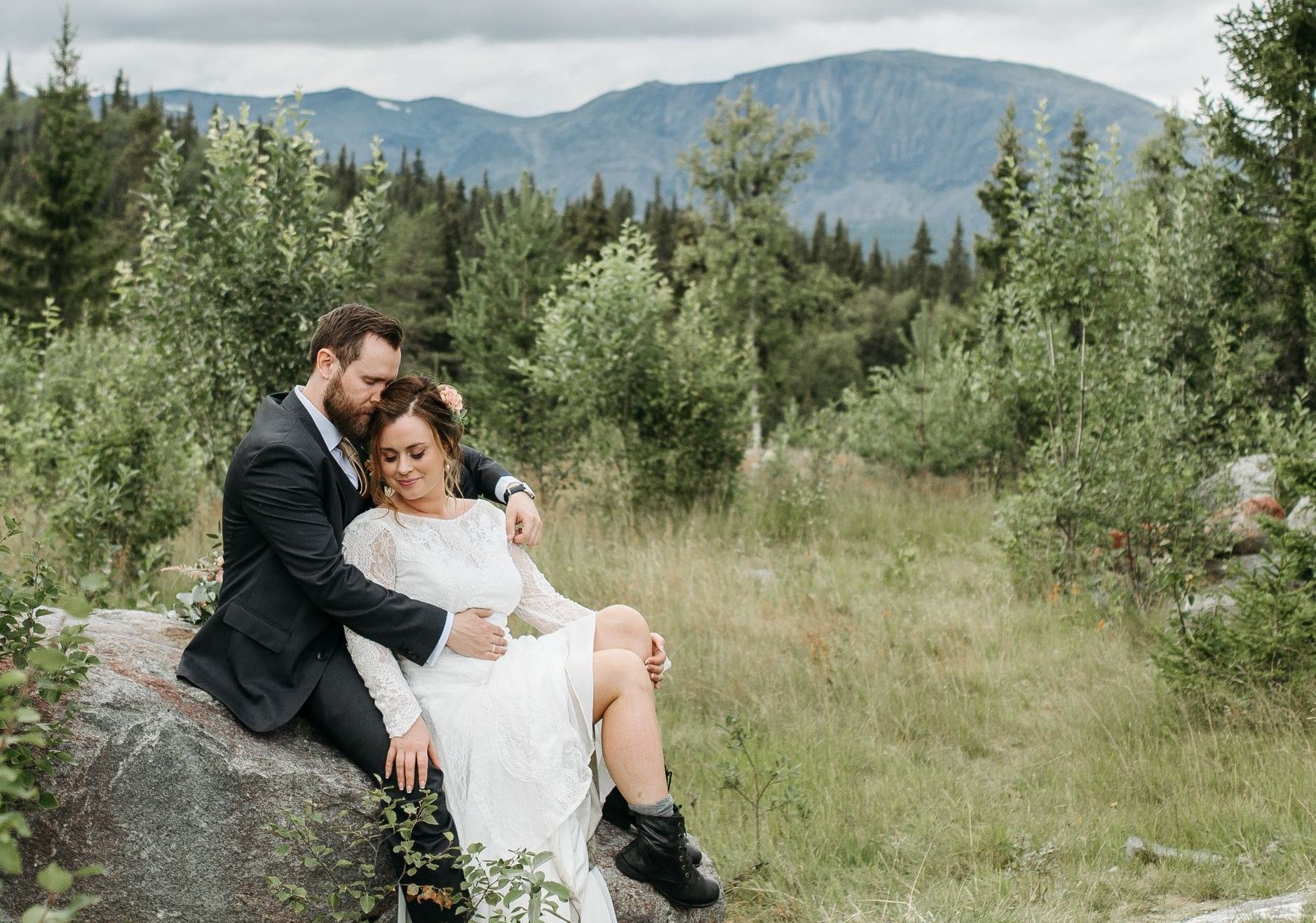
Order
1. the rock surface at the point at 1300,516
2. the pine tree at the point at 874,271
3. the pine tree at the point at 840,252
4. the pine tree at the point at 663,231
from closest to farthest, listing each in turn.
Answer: the rock surface at the point at 1300,516 → the pine tree at the point at 663,231 → the pine tree at the point at 840,252 → the pine tree at the point at 874,271

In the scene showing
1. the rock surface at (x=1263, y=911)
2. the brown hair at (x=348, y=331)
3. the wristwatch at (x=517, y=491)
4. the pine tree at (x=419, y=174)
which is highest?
the pine tree at (x=419, y=174)

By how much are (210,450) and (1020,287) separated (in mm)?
6850

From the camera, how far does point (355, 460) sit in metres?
3.87

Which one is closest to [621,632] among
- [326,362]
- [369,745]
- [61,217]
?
[369,745]

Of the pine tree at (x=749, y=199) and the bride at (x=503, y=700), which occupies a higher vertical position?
the pine tree at (x=749, y=199)

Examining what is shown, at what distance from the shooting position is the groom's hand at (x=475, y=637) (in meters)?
3.73

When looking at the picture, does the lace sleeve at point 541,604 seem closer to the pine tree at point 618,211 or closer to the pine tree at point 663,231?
the pine tree at point 618,211

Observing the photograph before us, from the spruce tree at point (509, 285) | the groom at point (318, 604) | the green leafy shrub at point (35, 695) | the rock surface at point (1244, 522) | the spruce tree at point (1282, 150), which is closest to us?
the green leafy shrub at point (35, 695)

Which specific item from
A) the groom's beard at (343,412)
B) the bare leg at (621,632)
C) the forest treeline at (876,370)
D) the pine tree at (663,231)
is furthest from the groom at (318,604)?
the pine tree at (663,231)

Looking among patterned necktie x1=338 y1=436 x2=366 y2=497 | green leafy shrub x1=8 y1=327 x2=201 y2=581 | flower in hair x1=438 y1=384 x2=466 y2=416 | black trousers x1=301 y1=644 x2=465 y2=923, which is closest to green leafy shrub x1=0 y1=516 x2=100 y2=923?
black trousers x1=301 y1=644 x2=465 y2=923

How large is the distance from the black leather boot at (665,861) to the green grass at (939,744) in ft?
2.52

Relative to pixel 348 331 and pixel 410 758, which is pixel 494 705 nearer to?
pixel 410 758

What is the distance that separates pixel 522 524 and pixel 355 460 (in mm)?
709

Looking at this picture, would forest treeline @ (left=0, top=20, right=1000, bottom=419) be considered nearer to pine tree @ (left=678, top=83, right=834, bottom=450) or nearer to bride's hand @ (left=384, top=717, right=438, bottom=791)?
pine tree @ (left=678, top=83, right=834, bottom=450)
